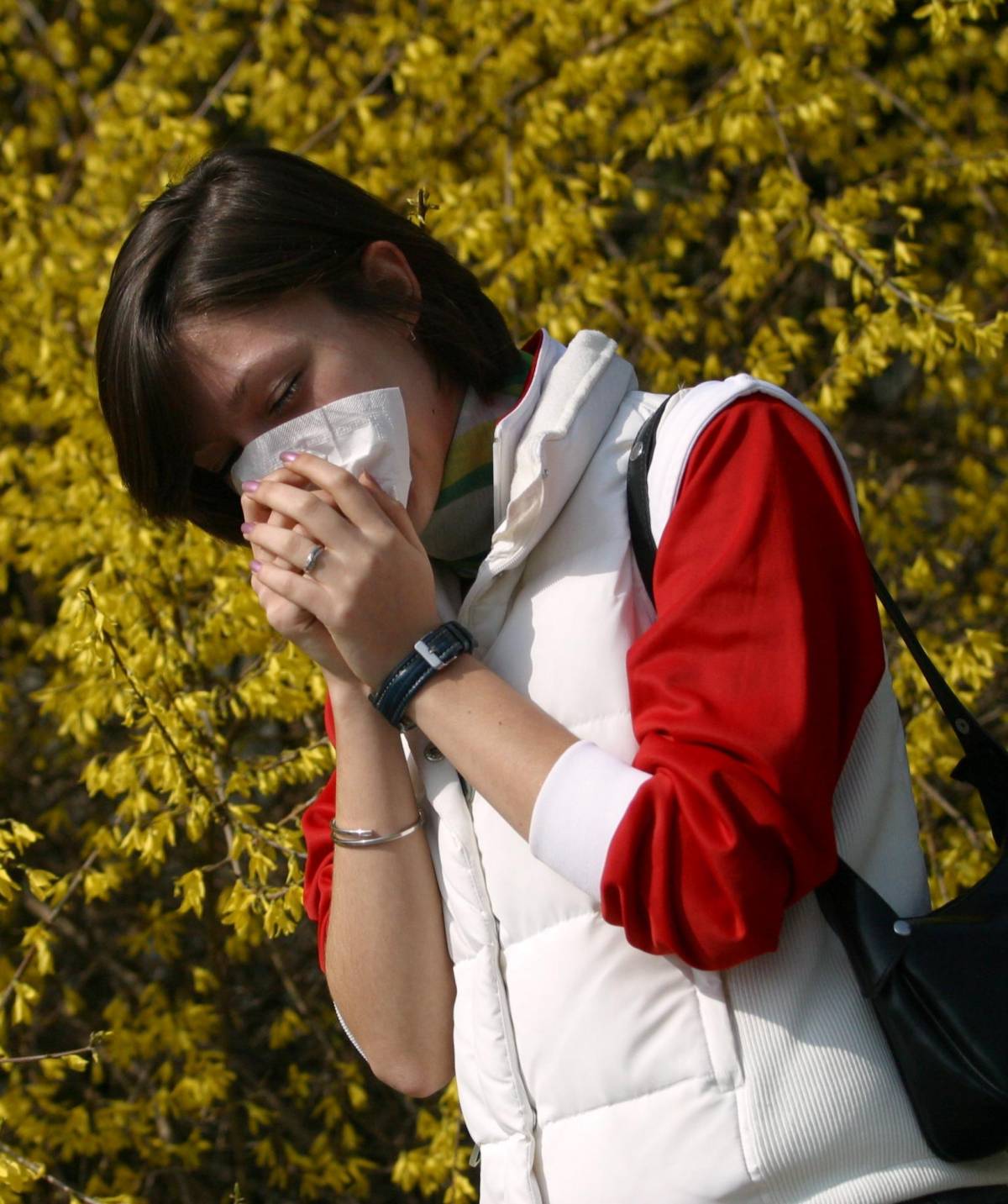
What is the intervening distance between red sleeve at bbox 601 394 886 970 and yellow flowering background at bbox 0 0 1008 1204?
4.23 feet

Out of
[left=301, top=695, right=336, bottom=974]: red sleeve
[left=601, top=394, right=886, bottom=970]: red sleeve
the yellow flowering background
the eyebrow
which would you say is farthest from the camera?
the yellow flowering background

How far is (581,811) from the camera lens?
1146 millimetres

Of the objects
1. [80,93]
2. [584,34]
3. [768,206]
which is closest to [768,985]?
[768,206]

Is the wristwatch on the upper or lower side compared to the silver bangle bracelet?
upper

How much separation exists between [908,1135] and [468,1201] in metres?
1.94

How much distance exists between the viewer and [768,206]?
11.2 feet

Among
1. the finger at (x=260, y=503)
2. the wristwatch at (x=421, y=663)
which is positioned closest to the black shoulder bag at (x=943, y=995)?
the wristwatch at (x=421, y=663)

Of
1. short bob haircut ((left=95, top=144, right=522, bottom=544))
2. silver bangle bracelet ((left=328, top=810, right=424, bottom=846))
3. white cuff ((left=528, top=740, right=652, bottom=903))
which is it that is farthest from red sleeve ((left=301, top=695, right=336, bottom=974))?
white cuff ((left=528, top=740, right=652, bottom=903))

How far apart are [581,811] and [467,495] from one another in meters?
0.44

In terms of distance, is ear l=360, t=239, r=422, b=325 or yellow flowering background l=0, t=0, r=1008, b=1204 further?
yellow flowering background l=0, t=0, r=1008, b=1204

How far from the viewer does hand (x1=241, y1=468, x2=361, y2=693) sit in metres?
1.36

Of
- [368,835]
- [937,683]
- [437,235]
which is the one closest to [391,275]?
[368,835]

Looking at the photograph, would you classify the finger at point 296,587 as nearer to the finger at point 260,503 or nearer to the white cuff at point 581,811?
the finger at point 260,503

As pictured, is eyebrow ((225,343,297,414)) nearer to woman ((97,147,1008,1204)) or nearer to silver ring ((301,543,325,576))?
woman ((97,147,1008,1204))
